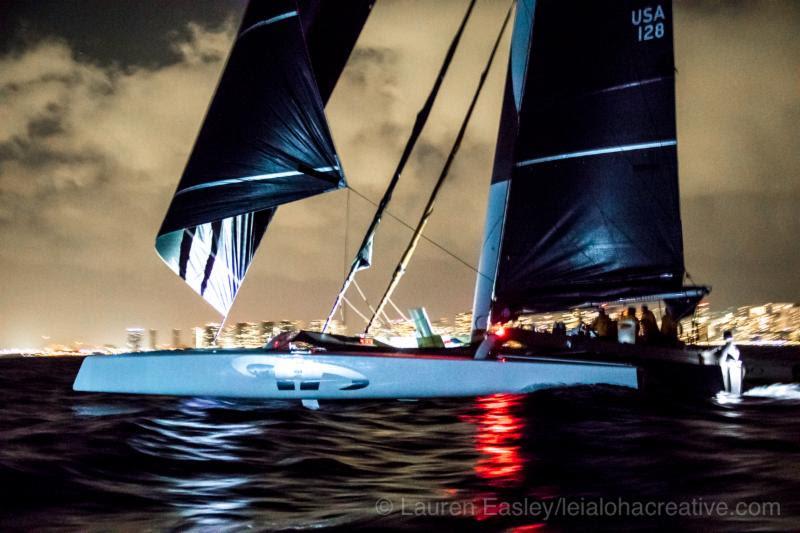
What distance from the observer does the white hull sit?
465 inches

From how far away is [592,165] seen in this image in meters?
16.5

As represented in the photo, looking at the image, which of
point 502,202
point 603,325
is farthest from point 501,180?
point 603,325

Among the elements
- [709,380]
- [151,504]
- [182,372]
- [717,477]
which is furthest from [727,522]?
[709,380]

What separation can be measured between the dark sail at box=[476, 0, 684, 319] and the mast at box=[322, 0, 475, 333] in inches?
63.6

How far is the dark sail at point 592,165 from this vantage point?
53.1ft

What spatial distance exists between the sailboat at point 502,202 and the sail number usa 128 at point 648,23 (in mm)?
31

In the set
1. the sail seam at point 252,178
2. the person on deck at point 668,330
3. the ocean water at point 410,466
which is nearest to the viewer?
the ocean water at point 410,466

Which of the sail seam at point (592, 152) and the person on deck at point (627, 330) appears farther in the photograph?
the sail seam at point (592, 152)

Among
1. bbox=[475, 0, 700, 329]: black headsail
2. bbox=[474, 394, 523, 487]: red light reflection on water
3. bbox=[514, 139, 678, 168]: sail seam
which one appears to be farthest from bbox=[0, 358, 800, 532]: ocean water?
bbox=[514, 139, 678, 168]: sail seam

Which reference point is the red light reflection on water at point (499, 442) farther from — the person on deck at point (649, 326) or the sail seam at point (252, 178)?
the sail seam at point (252, 178)

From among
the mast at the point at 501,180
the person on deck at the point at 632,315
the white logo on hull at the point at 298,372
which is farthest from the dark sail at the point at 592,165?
Result: the white logo on hull at the point at 298,372

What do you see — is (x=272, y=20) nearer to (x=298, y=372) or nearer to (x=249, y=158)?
(x=249, y=158)

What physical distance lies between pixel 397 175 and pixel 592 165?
13.7 feet

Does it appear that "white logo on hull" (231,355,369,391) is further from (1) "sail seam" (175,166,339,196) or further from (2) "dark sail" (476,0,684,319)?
(2) "dark sail" (476,0,684,319)
